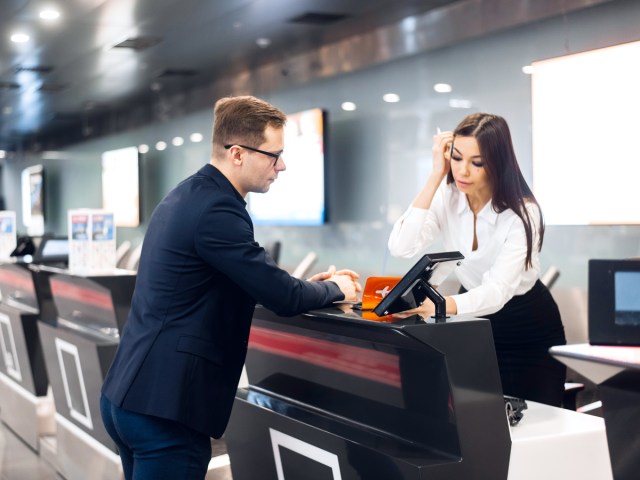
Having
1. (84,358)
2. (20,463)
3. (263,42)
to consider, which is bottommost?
(20,463)

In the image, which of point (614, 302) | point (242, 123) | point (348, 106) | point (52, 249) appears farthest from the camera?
point (348, 106)

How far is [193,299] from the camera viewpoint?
2104 millimetres

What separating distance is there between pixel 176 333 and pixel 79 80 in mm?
8453

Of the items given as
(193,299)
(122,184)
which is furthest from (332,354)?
(122,184)

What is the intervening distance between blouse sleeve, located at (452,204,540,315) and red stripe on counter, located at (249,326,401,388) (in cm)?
30

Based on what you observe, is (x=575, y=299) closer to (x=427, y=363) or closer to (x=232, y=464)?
(x=232, y=464)

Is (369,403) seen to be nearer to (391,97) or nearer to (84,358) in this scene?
(84,358)

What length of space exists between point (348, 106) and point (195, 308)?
5952mm

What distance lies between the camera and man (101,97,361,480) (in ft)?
6.82

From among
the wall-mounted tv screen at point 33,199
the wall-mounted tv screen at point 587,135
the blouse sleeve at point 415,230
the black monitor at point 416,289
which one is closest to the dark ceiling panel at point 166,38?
the wall-mounted tv screen at point 587,135

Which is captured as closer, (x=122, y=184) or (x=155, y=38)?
(x=155, y=38)

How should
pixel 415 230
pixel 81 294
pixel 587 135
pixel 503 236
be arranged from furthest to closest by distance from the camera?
pixel 587 135
pixel 81 294
pixel 415 230
pixel 503 236

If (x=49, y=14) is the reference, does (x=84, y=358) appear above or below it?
below

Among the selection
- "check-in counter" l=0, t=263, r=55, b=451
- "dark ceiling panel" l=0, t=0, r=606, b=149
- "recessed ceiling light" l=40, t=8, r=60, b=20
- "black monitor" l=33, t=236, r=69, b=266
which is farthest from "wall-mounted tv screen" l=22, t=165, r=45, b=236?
"check-in counter" l=0, t=263, r=55, b=451
